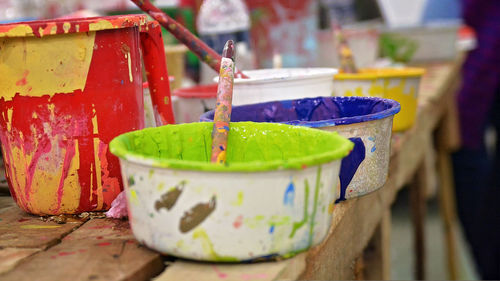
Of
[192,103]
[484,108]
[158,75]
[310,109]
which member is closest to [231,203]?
[158,75]

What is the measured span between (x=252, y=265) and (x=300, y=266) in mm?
73

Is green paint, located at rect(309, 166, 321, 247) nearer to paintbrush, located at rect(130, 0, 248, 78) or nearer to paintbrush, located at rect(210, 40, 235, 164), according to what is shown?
paintbrush, located at rect(210, 40, 235, 164)

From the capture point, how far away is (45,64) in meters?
0.99

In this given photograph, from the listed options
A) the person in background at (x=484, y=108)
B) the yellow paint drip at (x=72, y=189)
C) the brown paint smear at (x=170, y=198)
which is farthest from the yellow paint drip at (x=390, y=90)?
the person in background at (x=484, y=108)

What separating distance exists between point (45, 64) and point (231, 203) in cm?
44

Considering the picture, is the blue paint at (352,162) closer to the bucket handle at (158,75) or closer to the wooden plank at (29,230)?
the bucket handle at (158,75)

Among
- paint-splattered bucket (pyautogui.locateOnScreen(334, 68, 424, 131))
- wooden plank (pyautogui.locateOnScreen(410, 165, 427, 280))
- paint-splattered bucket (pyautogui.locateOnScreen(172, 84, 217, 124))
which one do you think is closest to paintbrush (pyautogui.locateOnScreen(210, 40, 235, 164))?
paint-splattered bucket (pyautogui.locateOnScreen(172, 84, 217, 124))

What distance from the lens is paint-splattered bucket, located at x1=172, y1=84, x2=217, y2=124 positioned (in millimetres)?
1489

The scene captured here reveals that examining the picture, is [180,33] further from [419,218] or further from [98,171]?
[419,218]

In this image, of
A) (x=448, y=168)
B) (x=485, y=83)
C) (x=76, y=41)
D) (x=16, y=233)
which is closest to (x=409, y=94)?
(x=76, y=41)

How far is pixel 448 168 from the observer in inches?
145

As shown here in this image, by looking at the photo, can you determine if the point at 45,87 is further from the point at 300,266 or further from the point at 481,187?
the point at 481,187

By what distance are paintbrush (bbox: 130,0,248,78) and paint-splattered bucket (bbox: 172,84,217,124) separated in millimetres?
227

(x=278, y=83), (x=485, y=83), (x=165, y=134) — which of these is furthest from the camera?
(x=485, y=83)
